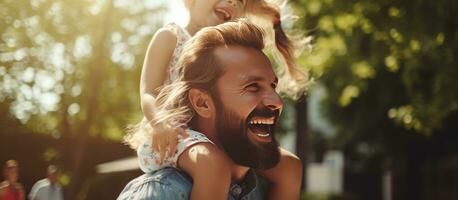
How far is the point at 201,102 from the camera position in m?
2.33

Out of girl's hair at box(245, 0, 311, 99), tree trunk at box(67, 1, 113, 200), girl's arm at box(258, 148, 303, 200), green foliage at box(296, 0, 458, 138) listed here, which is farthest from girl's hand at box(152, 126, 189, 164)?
tree trunk at box(67, 1, 113, 200)

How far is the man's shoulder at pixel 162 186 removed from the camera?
7.15ft

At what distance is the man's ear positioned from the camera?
232 cm

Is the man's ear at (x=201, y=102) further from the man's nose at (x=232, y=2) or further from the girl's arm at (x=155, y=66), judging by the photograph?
the man's nose at (x=232, y=2)

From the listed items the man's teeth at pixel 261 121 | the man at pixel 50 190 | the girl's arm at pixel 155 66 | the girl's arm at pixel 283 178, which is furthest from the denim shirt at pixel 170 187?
the man at pixel 50 190

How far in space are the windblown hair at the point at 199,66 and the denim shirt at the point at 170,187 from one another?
0.51ft

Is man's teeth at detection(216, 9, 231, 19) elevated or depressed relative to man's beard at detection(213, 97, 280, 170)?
elevated

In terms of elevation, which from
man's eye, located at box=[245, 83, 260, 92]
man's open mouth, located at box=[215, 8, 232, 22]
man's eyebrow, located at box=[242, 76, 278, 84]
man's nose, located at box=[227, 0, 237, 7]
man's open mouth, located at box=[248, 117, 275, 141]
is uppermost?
man's nose, located at box=[227, 0, 237, 7]

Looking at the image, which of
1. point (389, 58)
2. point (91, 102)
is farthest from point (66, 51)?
point (389, 58)

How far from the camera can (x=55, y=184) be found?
1123cm

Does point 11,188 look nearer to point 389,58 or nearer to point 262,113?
point 389,58

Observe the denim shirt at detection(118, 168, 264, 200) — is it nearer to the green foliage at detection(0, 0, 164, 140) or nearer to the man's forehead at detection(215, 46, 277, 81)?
the man's forehead at detection(215, 46, 277, 81)

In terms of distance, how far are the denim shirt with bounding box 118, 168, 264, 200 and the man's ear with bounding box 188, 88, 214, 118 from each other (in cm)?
20

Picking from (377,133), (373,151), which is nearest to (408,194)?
(373,151)
